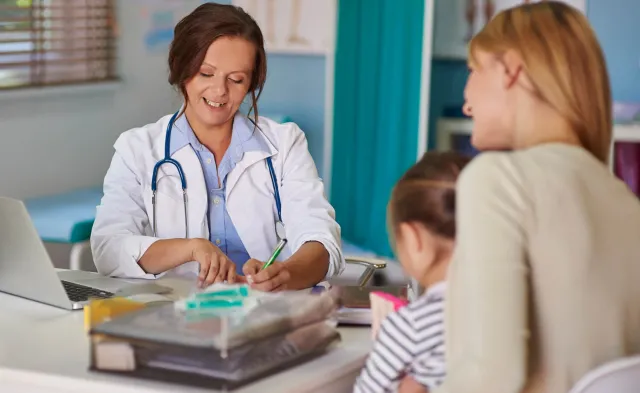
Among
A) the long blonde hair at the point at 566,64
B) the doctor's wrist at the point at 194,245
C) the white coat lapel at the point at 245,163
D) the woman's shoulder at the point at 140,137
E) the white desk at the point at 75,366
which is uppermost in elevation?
the long blonde hair at the point at 566,64

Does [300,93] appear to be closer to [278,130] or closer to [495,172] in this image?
[278,130]

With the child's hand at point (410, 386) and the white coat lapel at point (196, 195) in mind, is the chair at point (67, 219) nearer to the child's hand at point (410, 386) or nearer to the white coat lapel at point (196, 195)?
the white coat lapel at point (196, 195)

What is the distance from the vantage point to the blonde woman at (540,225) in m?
1.21

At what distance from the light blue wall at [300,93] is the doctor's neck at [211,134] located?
1.79 metres

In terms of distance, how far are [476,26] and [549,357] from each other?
3011mm

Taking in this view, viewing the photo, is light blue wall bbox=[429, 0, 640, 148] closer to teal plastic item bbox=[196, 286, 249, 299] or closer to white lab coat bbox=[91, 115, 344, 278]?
white lab coat bbox=[91, 115, 344, 278]

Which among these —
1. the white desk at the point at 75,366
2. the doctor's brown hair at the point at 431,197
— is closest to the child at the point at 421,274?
the doctor's brown hair at the point at 431,197

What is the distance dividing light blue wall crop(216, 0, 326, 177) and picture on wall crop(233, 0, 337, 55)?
76 millimetres

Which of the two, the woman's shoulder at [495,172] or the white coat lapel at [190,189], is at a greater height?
the woman's shoulder at [495,172]

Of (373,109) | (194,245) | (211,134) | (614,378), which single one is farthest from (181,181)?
(373,109)

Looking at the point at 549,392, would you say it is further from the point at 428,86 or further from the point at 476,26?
the point at 476,26

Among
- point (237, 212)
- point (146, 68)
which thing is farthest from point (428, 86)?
point (237, 212)

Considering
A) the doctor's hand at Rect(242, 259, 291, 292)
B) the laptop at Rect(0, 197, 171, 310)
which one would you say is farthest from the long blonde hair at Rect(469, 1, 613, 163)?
the laptop at Rect(0, 197, 171, 310)

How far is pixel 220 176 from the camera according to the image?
7.84ft
